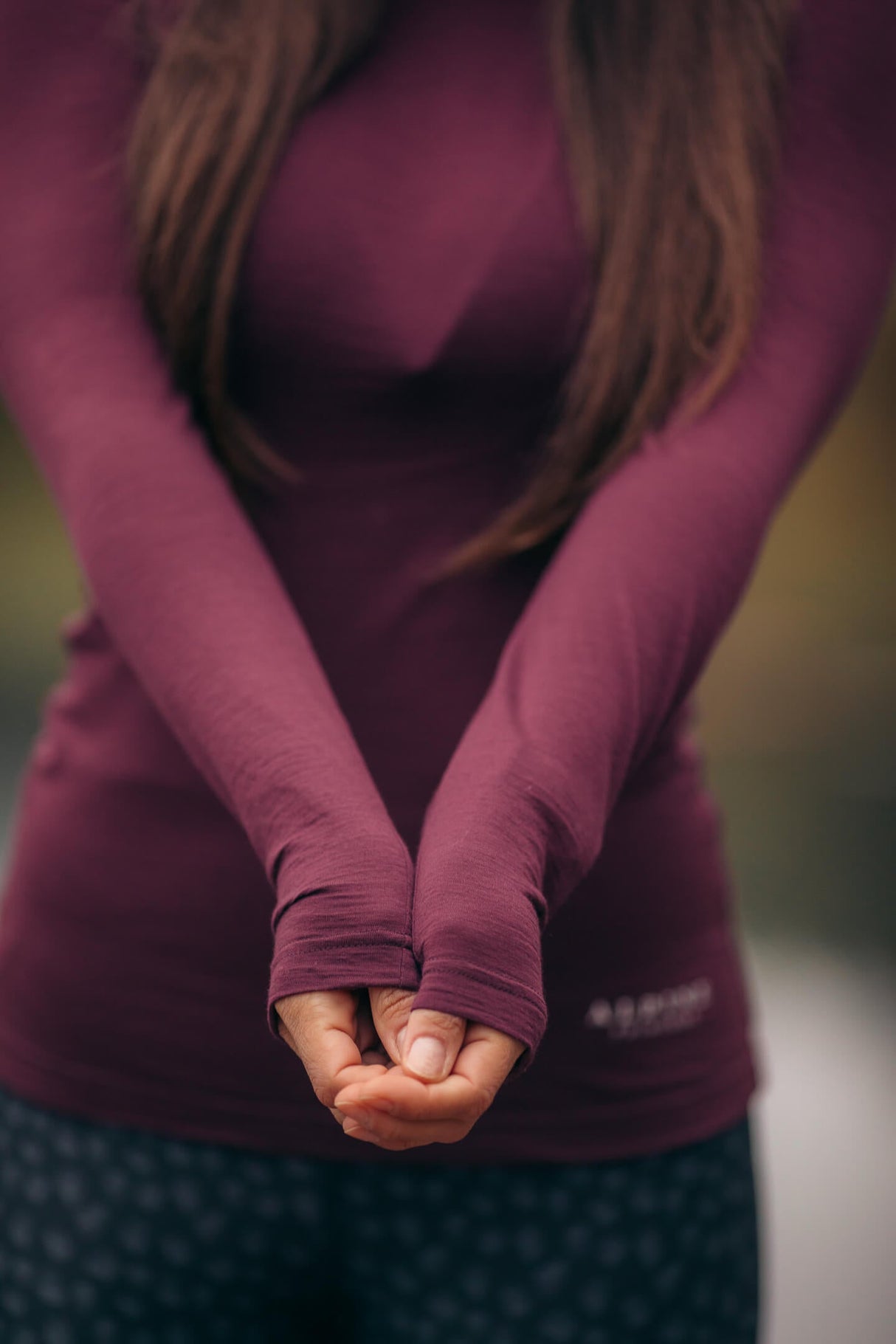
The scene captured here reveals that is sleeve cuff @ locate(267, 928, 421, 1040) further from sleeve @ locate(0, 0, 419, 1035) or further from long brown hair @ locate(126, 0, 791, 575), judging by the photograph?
long brown hair @ locate(126, 0, 791, 575)

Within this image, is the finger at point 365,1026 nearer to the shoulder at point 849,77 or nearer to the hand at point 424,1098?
the hand at point 424,1098

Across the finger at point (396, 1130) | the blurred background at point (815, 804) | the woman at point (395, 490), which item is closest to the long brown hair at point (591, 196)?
the woman at point (395, 490)

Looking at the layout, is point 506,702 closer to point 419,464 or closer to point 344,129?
point 419,464

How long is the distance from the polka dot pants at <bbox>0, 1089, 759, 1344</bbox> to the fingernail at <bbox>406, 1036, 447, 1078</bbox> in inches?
10.2

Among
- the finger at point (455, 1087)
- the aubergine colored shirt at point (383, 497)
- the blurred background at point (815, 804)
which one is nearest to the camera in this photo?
the finger at point (455, 1087)

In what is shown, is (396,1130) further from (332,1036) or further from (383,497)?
(383,497)

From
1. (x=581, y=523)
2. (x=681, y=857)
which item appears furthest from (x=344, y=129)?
(x=681, y=857)

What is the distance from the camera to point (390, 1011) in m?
0.59

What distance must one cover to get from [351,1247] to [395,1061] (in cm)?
27

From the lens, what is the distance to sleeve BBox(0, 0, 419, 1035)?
62 centimetres

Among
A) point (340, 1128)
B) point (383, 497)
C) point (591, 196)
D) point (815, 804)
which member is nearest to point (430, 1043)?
point (340, 1128)

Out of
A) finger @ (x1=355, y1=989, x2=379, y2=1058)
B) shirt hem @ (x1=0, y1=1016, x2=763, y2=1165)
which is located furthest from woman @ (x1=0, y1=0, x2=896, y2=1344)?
finger @ (x1=355, y1=989, x2=379, y2=1058)

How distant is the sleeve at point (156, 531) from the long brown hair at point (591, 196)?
0.9 inches

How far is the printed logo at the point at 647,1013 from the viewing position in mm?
815
